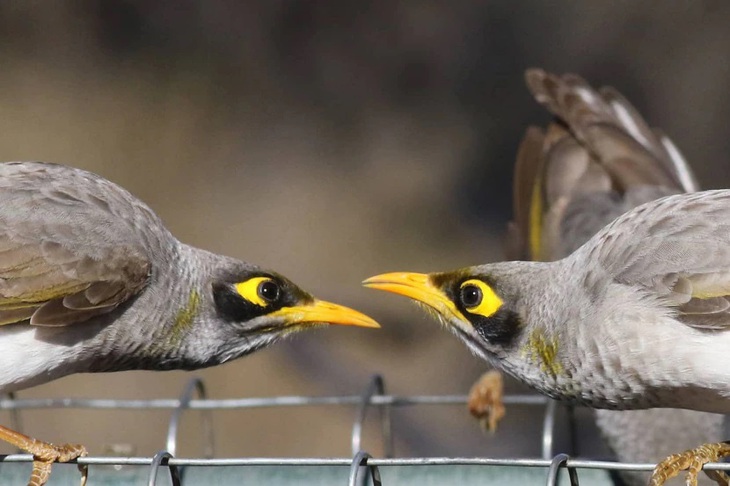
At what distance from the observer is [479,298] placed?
3.85 m

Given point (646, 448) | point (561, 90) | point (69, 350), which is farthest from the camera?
point (561, 90)

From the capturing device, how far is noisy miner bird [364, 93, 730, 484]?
11.7 ft

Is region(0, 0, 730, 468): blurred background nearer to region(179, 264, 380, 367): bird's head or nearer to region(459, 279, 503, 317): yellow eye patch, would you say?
region(179, 264, 380, 367): bird's head

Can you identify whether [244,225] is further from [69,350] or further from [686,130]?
[69,350]

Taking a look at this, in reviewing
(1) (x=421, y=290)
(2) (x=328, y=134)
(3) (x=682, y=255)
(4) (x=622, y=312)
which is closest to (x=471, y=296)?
(1) (x=421, y=290)

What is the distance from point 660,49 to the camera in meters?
7.62

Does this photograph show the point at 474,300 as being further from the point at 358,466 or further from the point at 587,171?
the point at 587,171

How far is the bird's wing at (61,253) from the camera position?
3877 mm

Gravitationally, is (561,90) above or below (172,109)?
below

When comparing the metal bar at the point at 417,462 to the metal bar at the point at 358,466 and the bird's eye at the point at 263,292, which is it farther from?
the bird's eye at the point at 263,292

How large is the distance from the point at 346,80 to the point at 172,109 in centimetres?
104

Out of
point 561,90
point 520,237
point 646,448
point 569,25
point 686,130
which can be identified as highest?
point 569,25

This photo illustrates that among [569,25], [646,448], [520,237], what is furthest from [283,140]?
[646,448]

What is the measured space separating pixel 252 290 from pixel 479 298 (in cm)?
71
